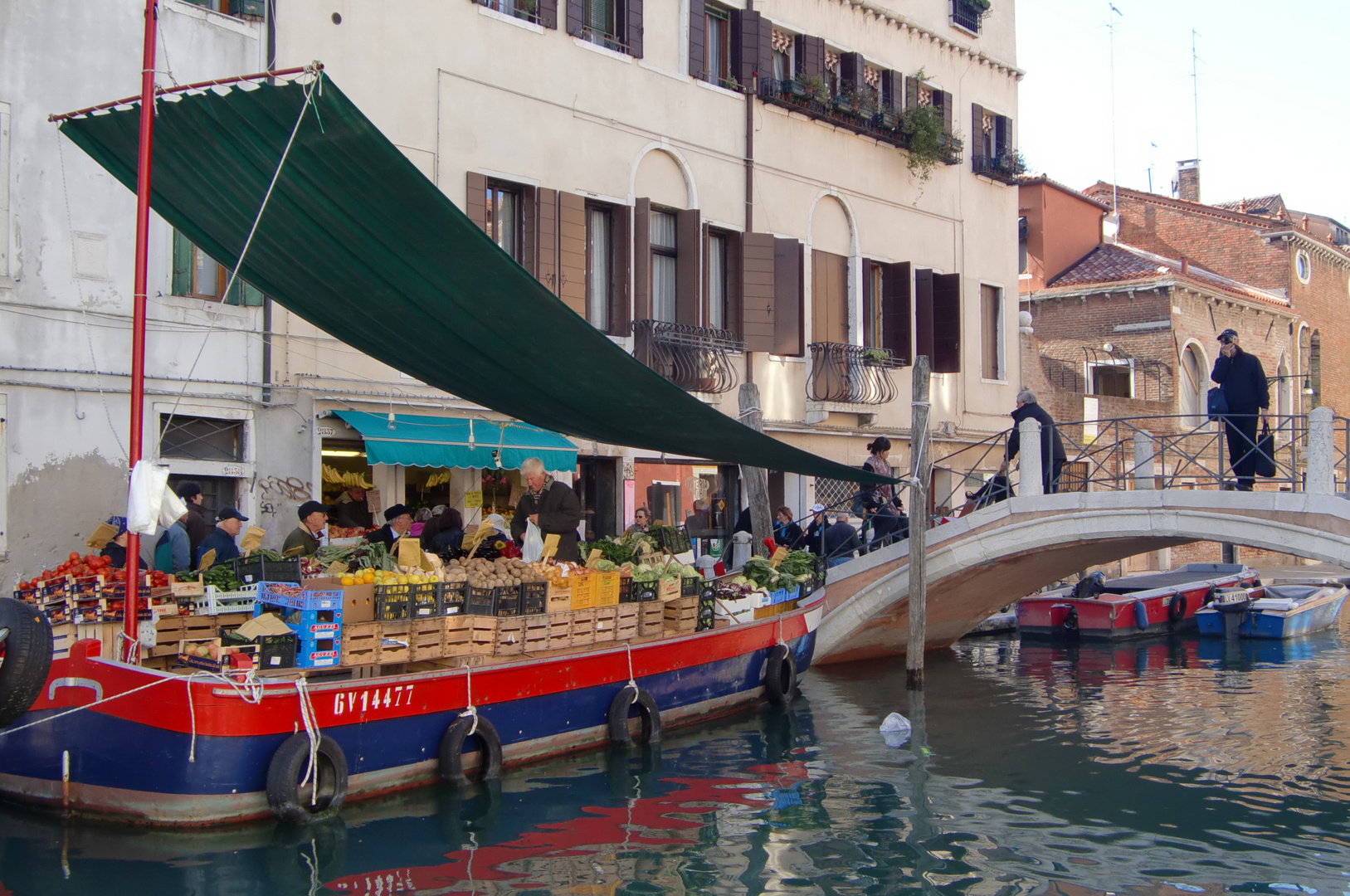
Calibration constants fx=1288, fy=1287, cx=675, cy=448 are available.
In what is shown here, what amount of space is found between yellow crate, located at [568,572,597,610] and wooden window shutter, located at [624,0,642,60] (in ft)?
25.9

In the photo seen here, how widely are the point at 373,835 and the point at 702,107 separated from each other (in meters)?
10.9

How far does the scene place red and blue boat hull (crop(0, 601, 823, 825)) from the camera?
6.87 metres

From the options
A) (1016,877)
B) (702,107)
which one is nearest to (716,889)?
(1016,877)

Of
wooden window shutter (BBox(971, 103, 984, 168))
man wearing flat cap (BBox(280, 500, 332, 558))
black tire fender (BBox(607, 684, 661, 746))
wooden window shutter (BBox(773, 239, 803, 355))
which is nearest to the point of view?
black tire fender (BBox(607, 684, 661, 746))

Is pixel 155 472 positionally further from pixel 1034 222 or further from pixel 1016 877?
pixel 1034 222

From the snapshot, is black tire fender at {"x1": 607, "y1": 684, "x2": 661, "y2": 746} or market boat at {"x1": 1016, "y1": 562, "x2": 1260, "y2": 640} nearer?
black tire fender at {"x1": 607, "y1": 684, "x2": 661, "y2": 746}

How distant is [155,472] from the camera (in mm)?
6746

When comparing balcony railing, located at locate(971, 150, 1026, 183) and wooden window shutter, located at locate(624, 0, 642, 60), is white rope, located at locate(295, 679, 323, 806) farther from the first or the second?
balcony railing, located at locate(971, 150, 1026, 183)

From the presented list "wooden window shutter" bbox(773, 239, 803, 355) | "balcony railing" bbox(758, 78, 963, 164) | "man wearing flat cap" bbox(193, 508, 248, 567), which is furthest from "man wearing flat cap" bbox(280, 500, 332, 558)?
"balcony railing" bbox(758, 78, 963, 164)

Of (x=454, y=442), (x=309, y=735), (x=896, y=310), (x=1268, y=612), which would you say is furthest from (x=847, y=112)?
(x=309, y=735)

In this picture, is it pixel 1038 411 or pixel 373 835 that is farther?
pixel 1038 411

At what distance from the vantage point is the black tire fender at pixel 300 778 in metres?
→ 7.02

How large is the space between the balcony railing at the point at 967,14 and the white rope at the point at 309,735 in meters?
16.2

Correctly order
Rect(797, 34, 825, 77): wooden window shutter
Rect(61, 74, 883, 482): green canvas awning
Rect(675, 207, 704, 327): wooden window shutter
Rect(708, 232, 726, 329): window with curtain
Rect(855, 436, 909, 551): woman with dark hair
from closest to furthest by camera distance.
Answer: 1. Rect(61, 74, 883, 482): green canvas awning
2. Rect(855, 436, 909, 551): woman with dark hair
3. Rect(675, 207, 704, 327): wooden window shutter
4. Rect(708, 232, 726, 329): window with curtain
5. Rect(797, 34, 825, 77): wooden window shutter
